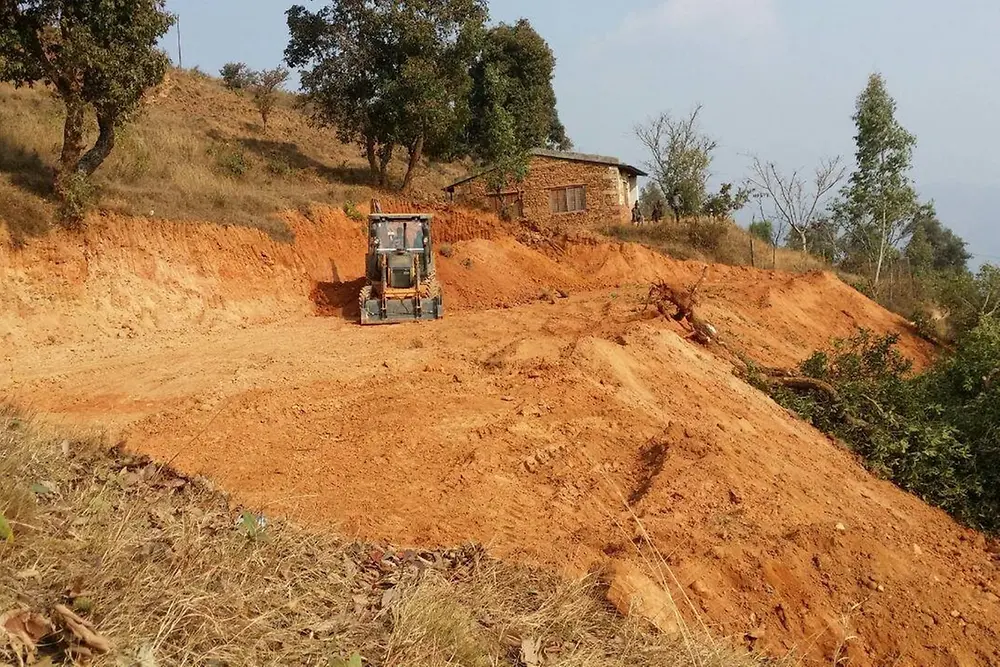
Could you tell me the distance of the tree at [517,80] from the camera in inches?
1155

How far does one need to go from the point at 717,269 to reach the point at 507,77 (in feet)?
47.7

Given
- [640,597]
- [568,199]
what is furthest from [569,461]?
[568,199]

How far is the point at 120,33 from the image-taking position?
508 inches

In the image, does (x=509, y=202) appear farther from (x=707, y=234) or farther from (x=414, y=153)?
(x=707, y=234)

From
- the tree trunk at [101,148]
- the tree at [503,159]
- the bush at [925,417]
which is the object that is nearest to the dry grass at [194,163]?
the tree trunk at [101,148]

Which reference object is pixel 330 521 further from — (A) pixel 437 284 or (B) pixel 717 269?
(B) pixel 717 269

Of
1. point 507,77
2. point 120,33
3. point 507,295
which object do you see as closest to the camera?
point 120,33

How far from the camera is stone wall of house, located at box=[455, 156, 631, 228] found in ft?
76.1

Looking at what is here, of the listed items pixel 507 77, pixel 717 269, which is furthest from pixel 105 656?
pixel 507 77

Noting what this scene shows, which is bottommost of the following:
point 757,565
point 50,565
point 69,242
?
point 757,565

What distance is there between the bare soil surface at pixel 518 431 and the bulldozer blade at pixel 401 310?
0.38 meters

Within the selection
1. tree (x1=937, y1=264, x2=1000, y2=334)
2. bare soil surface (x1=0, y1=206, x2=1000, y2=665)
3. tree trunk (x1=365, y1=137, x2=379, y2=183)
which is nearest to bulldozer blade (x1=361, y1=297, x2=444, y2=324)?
bare soil surface (x1=0, y1=206, x2=1000, y2=665)

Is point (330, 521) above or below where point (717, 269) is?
below

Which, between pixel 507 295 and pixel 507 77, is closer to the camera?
pixel 507 295
